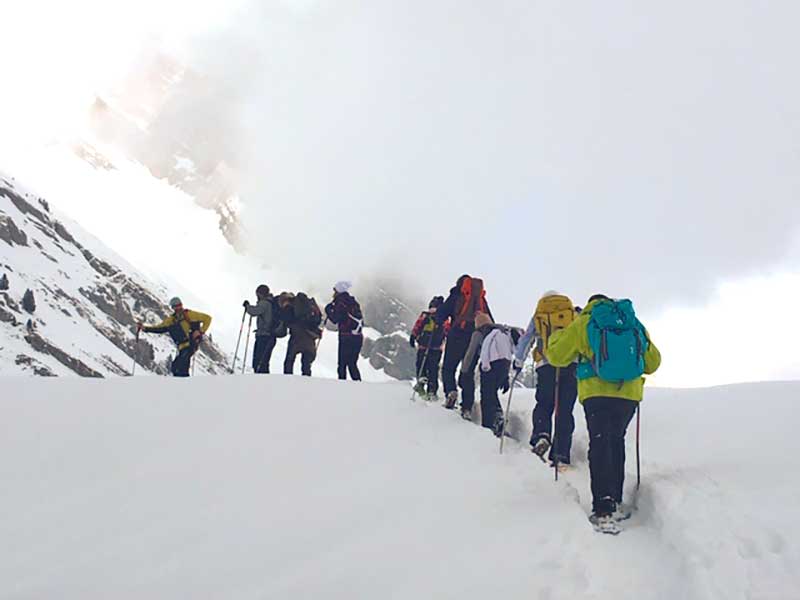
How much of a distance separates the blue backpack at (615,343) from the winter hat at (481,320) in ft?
12.0

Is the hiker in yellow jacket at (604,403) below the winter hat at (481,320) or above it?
below

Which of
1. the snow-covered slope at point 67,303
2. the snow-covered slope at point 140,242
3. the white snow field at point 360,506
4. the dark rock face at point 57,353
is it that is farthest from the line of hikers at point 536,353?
the snow-covered slope at point 140,242

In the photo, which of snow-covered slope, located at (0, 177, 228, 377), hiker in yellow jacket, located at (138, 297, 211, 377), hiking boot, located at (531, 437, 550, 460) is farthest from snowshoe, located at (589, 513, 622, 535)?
snow-covered slope, located at (0, 177, 228, 377)

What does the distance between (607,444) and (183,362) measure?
9.45 meters

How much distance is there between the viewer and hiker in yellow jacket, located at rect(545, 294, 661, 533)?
6121 millimetres

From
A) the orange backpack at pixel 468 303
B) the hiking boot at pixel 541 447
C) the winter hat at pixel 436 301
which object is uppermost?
the winter hat at pixel 436 301

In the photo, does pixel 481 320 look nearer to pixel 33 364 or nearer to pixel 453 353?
pixel 453 353

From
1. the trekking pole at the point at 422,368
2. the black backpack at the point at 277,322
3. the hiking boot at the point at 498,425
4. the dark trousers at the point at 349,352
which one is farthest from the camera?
the black backpack at the point at 277,322

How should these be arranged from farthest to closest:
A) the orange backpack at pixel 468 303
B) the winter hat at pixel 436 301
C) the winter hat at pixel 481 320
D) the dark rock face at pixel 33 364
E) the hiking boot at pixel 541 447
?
the dark rock face at pixel 33 364 < the winter hat at pixel 436 301 < the orange backpack at pixel 468 303 < the winter hat at pixel 481 320 < the hiking boot at pixel 541 447

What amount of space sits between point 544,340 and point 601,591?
427 cm

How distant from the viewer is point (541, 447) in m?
8.32

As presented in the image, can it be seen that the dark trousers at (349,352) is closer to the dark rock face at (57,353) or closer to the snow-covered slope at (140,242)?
the dark rock face at (57,353)

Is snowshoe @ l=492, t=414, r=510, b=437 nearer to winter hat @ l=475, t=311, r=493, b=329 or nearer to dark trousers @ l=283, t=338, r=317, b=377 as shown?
winter hat @ l=475, t=311, r=493, b=329

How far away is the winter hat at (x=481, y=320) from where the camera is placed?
10258 millimetres
